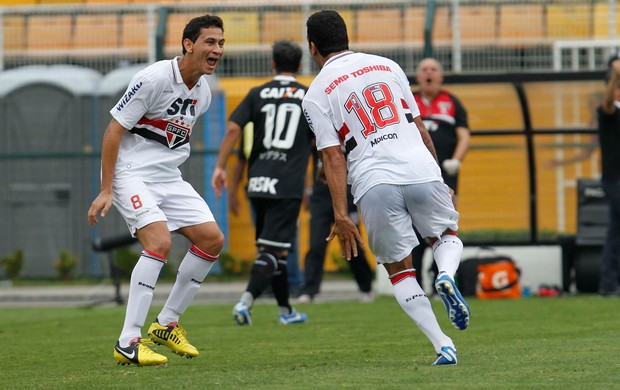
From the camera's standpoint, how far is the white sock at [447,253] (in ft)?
23.2

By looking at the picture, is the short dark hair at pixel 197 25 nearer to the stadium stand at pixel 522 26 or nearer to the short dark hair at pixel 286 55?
the short dark hair at pixel 286 55

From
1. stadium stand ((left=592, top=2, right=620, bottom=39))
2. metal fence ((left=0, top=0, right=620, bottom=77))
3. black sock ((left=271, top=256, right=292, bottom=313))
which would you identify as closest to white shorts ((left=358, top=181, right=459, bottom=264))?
black sock ((left=271, top=256, right=292, bottom=313))

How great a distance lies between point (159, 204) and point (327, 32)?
5.16 ft

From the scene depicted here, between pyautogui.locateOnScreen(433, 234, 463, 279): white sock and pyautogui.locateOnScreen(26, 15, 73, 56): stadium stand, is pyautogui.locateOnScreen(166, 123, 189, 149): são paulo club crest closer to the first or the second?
pyautogui.locateOnScreen(433, 234, 463, 279): white sock

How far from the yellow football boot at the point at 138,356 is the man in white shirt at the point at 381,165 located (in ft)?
4.23

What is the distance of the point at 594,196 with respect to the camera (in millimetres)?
14758

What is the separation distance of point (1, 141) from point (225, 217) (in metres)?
3.79

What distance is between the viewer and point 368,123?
707 cm

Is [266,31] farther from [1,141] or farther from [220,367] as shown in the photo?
[220,367]

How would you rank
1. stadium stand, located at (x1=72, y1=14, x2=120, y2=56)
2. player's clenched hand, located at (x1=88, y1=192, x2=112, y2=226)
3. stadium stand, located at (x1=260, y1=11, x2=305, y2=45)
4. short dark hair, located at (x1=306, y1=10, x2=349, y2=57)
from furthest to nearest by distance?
stadium stand, located at (x1=72, y1=14, x2=120, y2=56) → stadium stand, located at (x1=260, y1=11, x2=305, y2=45) → player's clenched hand, located at (x1=88, y1=192, x2=112, y2=226) → short dark hair, located at (x1=306, y1=10, x2=349, y2=57)

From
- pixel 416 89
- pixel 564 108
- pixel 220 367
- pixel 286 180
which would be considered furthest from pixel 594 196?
pixel 220 367

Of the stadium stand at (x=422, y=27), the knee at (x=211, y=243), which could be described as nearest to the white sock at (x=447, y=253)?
the knee at (x=211, y=243)

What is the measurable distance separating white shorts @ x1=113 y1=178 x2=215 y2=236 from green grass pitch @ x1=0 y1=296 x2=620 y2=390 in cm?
85

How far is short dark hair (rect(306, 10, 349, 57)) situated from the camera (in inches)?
283
